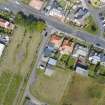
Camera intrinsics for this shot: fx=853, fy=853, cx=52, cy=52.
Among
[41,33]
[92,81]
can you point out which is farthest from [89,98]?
[41,33]

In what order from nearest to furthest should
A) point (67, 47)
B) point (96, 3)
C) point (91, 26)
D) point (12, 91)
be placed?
1. point (12, 91)
2. point (67, 47)
3. point (91, 26)
4. point (96, 3)

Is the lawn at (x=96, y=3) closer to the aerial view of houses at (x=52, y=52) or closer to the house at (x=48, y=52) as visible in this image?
the aerial view of houses at (x=52, y=52)

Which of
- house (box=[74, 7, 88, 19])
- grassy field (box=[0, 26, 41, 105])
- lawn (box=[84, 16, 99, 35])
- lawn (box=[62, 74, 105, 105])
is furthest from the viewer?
house (box=[74, 7, 88, 19])

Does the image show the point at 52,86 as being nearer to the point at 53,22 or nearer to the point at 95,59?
the point at 95,59

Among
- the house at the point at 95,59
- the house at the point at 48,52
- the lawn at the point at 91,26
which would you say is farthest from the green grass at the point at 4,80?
the lawn at the point at 91,26

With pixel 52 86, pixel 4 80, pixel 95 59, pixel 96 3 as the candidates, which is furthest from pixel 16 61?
pixel 96 3

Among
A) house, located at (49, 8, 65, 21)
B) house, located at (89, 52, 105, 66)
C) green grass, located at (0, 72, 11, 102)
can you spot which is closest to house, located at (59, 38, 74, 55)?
house, located at (89, 52, 105, 66)

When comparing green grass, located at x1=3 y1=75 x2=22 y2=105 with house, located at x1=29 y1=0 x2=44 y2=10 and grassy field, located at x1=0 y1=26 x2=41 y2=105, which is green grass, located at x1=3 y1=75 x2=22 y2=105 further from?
house, located at x1=29 y1=0 x2=44 y2=10

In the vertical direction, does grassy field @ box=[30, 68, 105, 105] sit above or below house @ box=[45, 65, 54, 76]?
below
